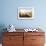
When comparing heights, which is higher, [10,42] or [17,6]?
[17,6]

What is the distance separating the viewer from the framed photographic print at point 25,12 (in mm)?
4219

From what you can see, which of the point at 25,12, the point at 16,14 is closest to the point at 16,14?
the point at 16,14

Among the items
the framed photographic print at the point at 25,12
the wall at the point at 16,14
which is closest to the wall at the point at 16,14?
the wall at the point at 16,14

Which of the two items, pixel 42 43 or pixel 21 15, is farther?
pixel 21 15

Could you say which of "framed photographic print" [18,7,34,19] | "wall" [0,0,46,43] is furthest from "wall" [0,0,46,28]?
"framed photographic print" [18,7,34,19]

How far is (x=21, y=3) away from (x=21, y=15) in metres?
0.40

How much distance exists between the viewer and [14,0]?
4.21 meters

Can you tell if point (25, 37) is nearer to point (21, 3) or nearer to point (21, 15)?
point (21, 15)

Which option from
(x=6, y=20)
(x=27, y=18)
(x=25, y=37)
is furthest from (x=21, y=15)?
(x=25, y=37)

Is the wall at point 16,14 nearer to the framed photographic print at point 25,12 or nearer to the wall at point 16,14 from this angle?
the wall at point 16,14

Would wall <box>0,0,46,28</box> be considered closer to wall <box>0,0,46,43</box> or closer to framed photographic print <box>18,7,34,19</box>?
wall <box>0,0,46,43</box>

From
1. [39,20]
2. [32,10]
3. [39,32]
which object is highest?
[32,10]

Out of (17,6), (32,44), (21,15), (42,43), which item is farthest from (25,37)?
(17,6)

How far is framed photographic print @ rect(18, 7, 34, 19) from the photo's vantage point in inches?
166
